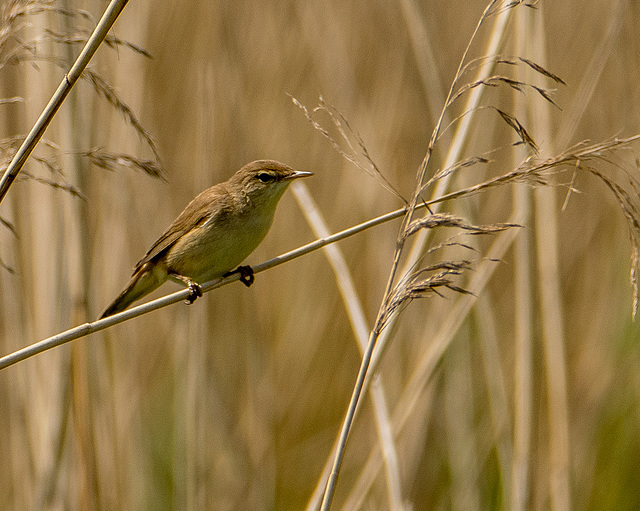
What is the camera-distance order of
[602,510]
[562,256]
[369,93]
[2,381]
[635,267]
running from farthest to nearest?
[369,93], [562,256], [2,381], [602,510], [635,267]

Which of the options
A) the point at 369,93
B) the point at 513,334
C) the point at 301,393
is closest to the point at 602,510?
the point at 513,334

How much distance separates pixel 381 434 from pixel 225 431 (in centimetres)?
100

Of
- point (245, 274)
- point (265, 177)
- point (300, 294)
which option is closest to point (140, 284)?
point (245, 274)

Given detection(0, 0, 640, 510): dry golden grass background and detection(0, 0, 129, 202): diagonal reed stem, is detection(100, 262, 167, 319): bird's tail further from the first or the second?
detection(0, 0, 129, 202): diagonal reed stem

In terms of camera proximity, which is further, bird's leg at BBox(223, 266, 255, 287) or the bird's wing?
the bird's wing

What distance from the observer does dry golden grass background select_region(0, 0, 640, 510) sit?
207 centimetres

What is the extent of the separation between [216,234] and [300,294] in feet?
3.99

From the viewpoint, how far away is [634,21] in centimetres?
242

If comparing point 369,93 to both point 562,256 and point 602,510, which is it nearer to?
point 562,256

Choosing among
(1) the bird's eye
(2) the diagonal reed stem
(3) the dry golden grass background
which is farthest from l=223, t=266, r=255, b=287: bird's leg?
(2) the diagonal reed stem

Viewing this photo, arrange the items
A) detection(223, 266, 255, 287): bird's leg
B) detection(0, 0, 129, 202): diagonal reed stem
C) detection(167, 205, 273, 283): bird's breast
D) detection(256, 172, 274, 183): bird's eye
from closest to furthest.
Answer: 1. detection(0, 0, 129, 202): diagonal reed stem
2. detection(223, 266, 255, 287): bird's leg
3. detection(167, 205, 273, 283): bird's breast
4. detection(256, 172, 274, 183): bird's eye

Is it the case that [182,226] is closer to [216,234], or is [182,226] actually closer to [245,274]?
[216,234]

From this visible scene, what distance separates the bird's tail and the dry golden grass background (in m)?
0.14

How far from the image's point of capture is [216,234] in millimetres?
2191
